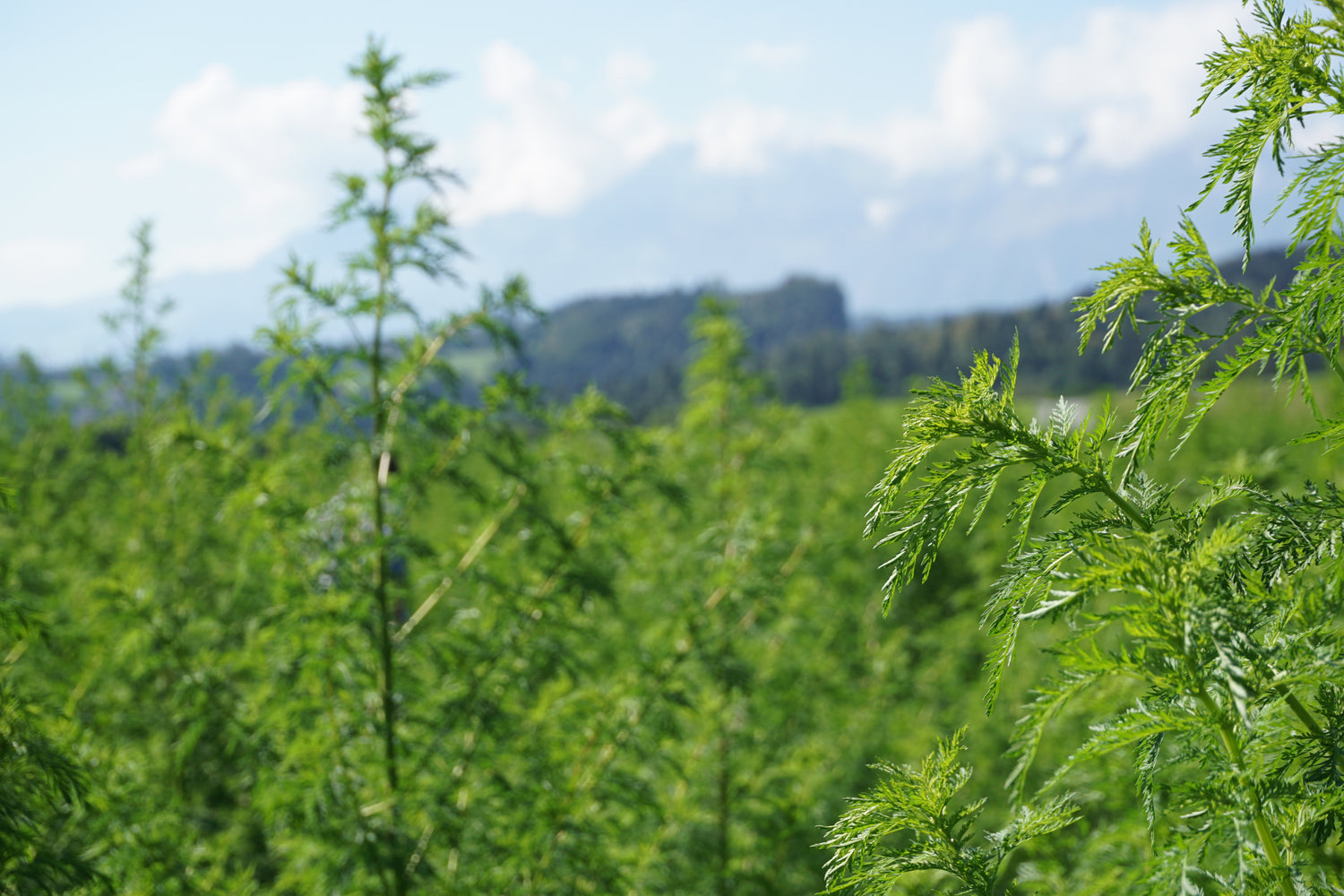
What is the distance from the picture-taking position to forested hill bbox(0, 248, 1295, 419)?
8594mm

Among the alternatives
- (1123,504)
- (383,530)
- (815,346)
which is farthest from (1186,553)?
(815,346)

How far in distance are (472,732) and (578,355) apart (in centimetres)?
18152

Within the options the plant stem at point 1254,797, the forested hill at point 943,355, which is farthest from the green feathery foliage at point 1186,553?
the forested hill at point 943,355

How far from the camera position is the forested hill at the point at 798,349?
28.2 ft

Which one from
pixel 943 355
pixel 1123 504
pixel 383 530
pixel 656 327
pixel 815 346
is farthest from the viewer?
pixel 656 327

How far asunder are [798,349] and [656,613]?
119m

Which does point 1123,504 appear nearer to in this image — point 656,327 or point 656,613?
point 656,613

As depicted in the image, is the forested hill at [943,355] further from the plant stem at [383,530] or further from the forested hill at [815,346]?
the plant stem at [383,530]

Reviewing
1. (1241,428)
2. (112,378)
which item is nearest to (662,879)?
(112,378)

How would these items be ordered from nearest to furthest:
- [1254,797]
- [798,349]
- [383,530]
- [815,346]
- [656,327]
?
[1254,797]
[383,530]
[815,346]
[798,349]
[656,327]

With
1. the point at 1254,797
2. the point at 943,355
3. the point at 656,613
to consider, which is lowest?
the point at 656,613

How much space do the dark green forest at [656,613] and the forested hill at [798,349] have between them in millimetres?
184

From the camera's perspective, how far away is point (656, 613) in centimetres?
771

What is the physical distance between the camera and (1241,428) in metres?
22.6
